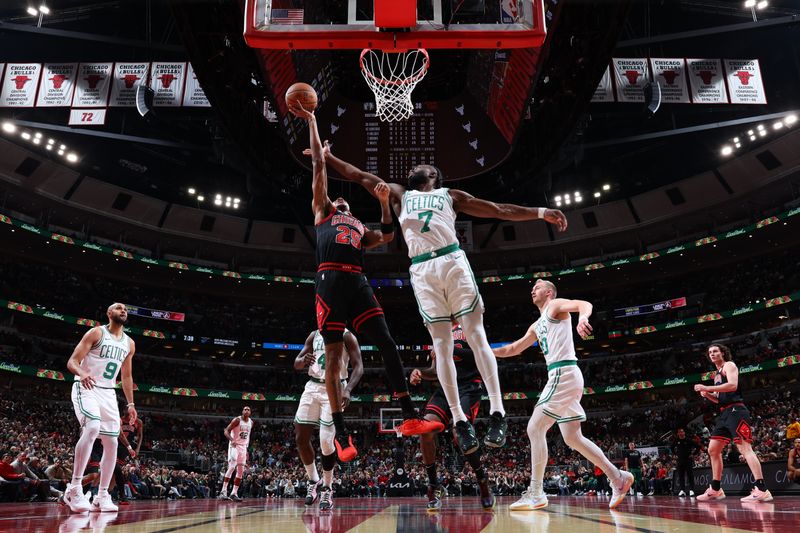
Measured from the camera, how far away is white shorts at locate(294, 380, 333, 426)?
24.8 feet

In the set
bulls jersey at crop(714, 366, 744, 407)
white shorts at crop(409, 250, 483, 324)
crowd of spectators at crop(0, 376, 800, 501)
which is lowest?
crowd of spectators at crop(0, 376, 800, 501)

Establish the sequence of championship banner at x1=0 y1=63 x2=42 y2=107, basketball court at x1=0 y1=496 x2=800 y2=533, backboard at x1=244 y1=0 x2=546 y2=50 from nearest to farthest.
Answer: basketball court at x1=0 y1=496 x2=800 y2=533
backboard at x1=244 y1=0 x2=546 y2=50
championship banner at x1=0 y1=63 x2=42 y2=107

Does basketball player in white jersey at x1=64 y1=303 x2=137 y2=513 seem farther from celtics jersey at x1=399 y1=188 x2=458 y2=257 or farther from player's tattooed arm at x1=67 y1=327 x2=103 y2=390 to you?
celtics jersey at x1=399 y1=188 x2=458 y2=257

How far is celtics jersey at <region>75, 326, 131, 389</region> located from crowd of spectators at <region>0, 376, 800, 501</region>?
6428mm

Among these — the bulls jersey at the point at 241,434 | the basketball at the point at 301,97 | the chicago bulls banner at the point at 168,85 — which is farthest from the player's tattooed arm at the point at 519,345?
the chicago bulls banner at the point at 168,85

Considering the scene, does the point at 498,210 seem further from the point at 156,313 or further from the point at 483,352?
the point at 156,313

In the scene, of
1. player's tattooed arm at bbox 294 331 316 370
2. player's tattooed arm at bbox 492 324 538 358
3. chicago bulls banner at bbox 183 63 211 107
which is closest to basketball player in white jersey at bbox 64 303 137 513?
player's tattooed arm at bbox 294 331 316 370

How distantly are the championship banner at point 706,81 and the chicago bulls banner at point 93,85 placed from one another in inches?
631

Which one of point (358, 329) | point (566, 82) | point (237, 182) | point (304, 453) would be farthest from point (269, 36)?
point (237, 182)

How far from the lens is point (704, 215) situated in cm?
3100

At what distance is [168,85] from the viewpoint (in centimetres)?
1603

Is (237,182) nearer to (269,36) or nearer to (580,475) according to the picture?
(580,475)

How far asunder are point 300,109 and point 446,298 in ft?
7.46

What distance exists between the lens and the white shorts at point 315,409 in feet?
24.8
